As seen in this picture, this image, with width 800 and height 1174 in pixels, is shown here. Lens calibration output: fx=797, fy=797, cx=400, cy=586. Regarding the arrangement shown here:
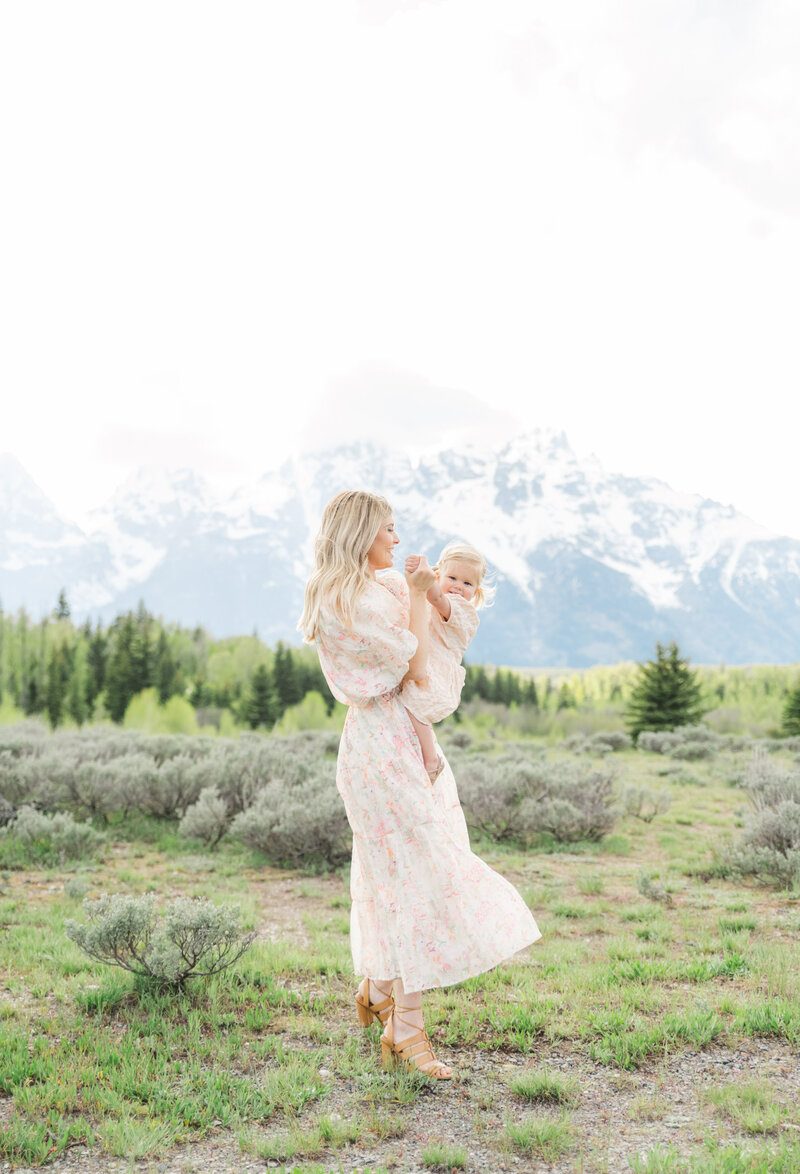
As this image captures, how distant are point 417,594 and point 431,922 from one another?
1398 millimetres

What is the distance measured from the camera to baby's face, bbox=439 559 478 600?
3.78 metres

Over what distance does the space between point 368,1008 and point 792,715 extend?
106ft

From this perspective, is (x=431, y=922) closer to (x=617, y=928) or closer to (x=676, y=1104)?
(x=676, y=1104)

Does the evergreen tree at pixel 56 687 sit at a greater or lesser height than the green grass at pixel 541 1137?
lesser

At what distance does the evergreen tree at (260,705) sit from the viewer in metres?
39.8

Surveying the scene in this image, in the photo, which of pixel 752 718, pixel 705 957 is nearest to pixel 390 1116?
pixel 705 957

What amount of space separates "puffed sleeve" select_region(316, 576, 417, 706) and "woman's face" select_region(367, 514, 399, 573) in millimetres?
145

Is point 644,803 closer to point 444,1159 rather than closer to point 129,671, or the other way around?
point 444,1159

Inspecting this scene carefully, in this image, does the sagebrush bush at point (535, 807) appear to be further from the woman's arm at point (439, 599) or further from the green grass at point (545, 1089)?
the woman's arm at point (439, 599)

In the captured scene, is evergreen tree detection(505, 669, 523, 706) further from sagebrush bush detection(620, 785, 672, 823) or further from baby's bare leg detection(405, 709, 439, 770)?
baby's bare leg detection(405, 709, 439, 770)

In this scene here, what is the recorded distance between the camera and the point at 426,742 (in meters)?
3.54

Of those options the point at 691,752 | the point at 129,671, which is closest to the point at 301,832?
the point at 691,752

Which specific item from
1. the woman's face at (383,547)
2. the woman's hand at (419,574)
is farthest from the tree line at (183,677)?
the woman's hand at (419,574)

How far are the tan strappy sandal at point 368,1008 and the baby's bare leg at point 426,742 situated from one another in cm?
119
